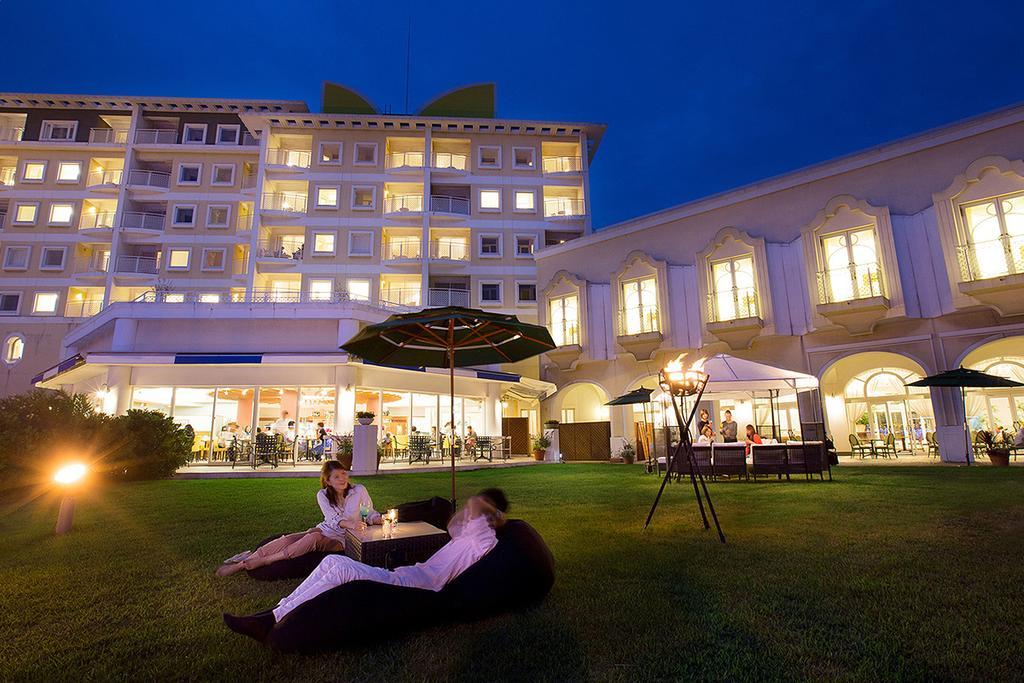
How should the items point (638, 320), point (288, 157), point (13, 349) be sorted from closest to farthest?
point (638, 320) < point (13, 349) < point (288, 157)

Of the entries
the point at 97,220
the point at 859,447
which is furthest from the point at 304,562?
the point at 97,220

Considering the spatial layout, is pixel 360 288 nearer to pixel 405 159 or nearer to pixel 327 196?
pixel 327 196

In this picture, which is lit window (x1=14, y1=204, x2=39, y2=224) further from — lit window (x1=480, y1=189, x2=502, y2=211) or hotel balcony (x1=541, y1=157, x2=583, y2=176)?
hotel balcony (x1=541, y1=157, x2=583, y2=176)

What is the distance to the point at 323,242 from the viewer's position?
1139 inches

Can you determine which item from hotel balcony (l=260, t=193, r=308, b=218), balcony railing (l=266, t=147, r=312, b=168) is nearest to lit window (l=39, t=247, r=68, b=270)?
hotel balcony (l=260, t=193, r=308, b=218)

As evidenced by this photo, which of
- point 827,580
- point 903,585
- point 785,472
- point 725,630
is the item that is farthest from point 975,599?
point 785,472

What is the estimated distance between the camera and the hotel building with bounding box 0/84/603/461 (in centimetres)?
2862

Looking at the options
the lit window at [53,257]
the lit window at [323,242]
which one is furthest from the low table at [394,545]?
the lit window at [53,257]

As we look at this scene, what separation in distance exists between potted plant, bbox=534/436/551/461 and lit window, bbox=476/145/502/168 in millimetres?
17217

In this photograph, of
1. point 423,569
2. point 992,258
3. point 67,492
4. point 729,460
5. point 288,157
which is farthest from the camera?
point 288,157

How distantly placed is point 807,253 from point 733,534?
1453 centimetres

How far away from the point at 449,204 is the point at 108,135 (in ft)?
69.5

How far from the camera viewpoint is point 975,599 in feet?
11.1

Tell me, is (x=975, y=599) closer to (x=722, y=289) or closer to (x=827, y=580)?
(x=827, y=580)
